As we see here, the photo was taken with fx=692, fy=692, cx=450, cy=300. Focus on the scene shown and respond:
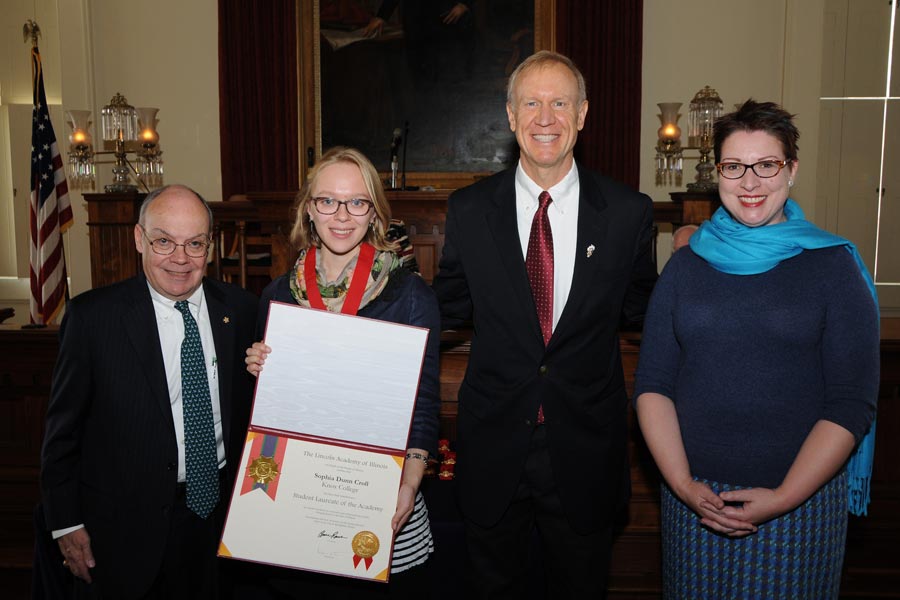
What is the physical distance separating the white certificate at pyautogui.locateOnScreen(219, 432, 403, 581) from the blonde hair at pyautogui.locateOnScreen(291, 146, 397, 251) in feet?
1.87

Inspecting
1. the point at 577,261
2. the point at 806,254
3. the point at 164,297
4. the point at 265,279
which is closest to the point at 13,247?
the point at 265,279

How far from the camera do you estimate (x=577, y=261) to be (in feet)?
6.03

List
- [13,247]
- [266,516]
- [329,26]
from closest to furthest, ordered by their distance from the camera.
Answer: [266,516]
[329,26]
[13,247]

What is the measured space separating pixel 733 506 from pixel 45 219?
5723mm

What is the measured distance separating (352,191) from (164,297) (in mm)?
612

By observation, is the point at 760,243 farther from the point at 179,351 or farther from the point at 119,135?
the point at 119,135

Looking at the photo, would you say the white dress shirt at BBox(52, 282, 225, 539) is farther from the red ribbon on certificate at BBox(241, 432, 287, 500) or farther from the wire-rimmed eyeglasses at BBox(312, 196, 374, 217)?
the wire-rimmed eyeglasses at BBox(312, 196, 374, 217)

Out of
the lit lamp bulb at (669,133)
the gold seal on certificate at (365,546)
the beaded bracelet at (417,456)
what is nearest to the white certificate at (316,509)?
the gold seal on certificate at (365,546)

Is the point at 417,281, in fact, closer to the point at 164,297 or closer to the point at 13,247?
the point at 164,297

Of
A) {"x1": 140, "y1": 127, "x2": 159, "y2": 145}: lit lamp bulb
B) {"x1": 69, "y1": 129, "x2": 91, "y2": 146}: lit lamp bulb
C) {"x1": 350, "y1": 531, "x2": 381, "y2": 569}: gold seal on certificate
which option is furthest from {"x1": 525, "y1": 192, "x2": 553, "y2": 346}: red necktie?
{"x1": 69, "y1": 129, "x2": 91, "y2": 146}: lit lamp bulb

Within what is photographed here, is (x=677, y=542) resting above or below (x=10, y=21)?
below

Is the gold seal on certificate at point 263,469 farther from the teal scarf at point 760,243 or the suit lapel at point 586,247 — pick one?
the teal scarf at point 760,243

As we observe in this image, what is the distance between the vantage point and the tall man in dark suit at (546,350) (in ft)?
6.04

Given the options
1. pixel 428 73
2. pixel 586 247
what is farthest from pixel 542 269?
pixel 428 73
